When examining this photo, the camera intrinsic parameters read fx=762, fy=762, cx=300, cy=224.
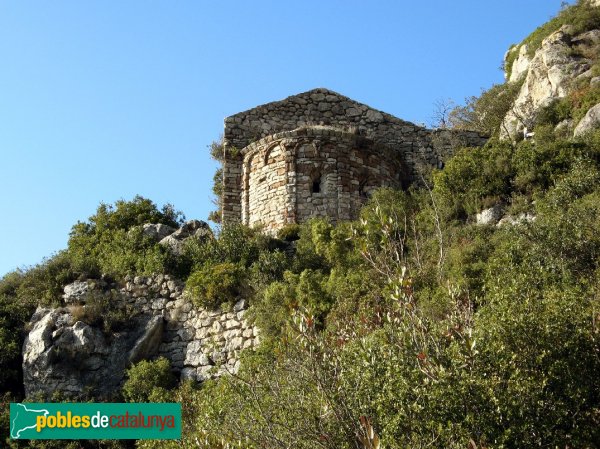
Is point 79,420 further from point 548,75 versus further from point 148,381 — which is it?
point 548,75

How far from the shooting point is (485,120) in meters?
25.2

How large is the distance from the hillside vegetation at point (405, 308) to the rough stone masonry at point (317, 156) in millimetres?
1096

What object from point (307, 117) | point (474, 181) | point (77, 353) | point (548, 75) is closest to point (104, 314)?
point (77, 353)

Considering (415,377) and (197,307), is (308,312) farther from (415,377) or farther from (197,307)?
(197,307)

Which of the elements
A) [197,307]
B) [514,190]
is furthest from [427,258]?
[197,307]

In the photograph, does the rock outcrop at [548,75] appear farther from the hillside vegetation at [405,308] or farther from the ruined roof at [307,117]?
the ruined roof at [307,117]

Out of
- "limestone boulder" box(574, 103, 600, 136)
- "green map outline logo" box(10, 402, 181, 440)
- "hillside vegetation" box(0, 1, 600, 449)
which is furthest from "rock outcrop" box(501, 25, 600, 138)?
"green map outline logo" box(10, 402, 181, 440)

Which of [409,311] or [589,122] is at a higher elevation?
[589,122]

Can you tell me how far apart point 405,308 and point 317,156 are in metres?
12.1

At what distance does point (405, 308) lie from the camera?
9.04 metres

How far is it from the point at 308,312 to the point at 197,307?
8644 mm

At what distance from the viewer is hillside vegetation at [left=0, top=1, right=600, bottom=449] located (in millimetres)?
8438

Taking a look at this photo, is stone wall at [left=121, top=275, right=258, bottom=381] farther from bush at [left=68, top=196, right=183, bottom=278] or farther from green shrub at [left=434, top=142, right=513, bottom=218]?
green shrub at [left=434, top=142, right=513, bottom=218]

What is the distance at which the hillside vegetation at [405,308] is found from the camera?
8.44 meters
